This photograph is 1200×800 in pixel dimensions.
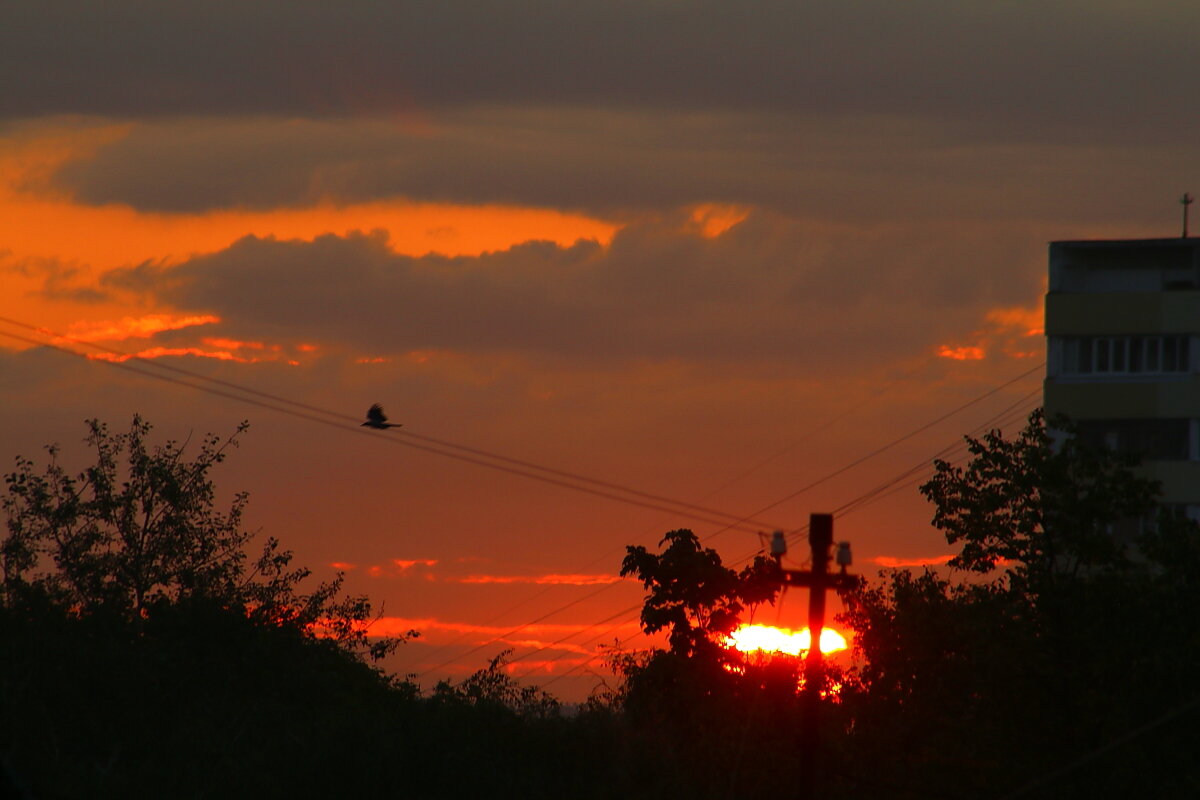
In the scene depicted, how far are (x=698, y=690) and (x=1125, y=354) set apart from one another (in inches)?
1184

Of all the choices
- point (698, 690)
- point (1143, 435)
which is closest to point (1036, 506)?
point (698, 690)

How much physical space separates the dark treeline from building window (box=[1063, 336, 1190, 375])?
74.6 ft

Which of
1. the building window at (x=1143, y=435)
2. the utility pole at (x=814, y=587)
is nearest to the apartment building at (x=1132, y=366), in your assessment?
the building window at (x=1143, y=435)

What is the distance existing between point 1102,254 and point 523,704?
4095cm

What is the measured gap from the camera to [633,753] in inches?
1874

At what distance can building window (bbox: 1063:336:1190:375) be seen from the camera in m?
74.7

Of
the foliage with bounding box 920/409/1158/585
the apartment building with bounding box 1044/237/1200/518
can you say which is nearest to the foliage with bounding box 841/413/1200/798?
the foliage with bounding box 920/409/1158/585

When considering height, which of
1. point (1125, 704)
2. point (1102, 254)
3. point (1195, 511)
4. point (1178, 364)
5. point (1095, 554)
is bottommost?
point (1125, 704)

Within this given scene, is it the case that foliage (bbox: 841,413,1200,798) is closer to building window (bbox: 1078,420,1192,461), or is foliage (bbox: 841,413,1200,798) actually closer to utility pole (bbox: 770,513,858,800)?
utility pole (bbox: 770,513,858,800)

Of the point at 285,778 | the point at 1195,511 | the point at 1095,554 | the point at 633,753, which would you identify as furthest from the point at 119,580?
the point at 1195,511

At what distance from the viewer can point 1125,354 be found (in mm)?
75250

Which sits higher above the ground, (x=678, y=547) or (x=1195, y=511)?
(x=1195, y=511)

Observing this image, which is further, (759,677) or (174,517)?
(174,517)

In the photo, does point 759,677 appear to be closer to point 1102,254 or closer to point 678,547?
point 678,547
